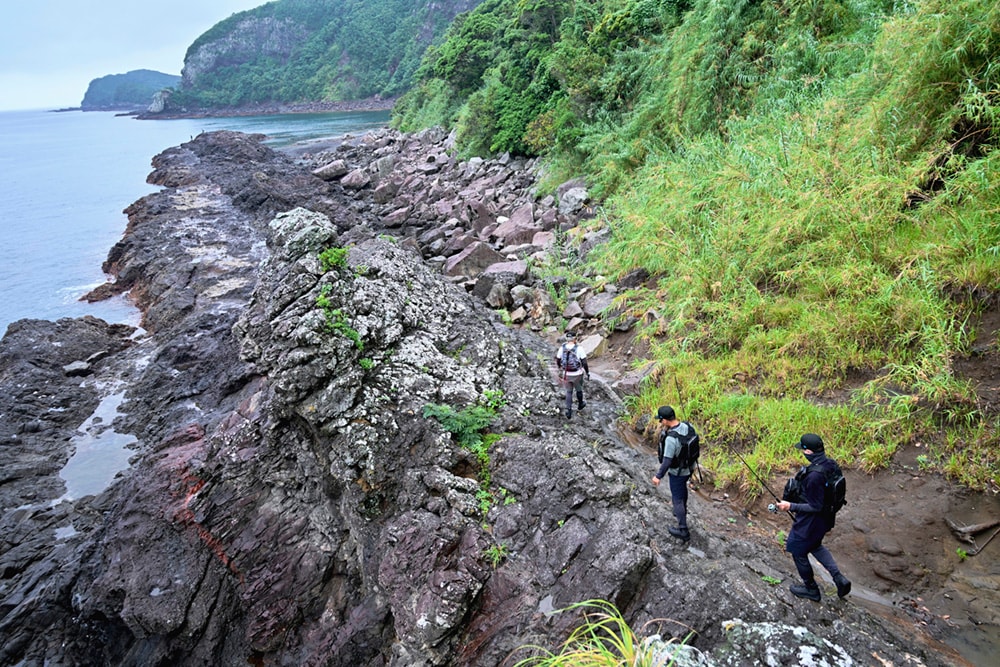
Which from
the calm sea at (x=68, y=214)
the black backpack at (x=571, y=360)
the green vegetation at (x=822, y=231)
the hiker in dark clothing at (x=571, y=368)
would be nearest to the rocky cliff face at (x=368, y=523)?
the hiker in dark clothing at (x=571, y=368)

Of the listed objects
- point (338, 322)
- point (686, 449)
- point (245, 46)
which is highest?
point (245, 46)

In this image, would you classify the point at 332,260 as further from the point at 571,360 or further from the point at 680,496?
the point at 680,496

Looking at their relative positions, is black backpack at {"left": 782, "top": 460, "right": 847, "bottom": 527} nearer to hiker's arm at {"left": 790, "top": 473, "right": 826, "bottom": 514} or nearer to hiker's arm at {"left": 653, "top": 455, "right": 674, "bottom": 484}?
hiker's arm at {"left": 790, "top": 473, "right": 826, "bottom": 514}

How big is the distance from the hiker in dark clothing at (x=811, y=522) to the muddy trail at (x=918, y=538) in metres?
0.19

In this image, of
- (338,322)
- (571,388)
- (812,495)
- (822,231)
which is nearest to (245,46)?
(338,322)

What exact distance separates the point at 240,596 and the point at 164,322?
12984 mm

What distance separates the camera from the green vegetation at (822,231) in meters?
6.76

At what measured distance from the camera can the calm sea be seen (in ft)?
70.9

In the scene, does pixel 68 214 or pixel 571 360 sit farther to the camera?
pixel 68 214

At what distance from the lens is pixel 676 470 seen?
5582 millimetres

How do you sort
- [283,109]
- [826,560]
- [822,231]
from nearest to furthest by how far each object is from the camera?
[826,560]
[822,231]
[283,109]

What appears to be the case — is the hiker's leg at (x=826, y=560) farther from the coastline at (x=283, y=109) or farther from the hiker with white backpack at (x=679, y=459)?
the coastline at (x=283, y=109)

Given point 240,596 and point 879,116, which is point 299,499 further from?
point 879,116

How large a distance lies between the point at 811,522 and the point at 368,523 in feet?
15.9
